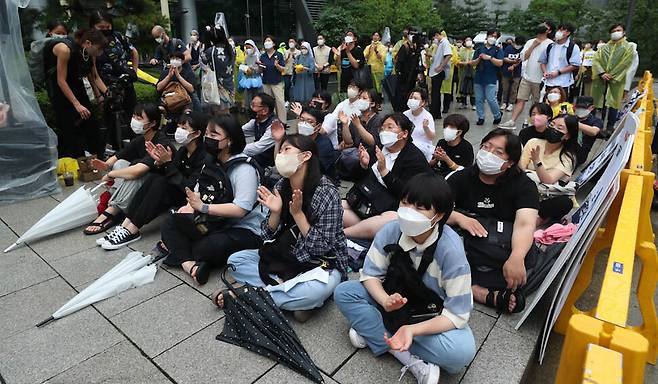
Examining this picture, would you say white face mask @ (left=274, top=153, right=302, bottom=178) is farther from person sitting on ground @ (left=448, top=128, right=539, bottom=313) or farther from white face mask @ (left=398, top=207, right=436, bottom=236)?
person sitting on ground @ (left=448, top=128, right=539, bottom=313)

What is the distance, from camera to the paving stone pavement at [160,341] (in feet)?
7.97

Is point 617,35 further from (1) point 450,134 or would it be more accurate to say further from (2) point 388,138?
(2) point 388,138

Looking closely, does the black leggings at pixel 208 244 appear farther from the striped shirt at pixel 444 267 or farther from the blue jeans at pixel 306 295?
the striped shirt at pixel 444 267

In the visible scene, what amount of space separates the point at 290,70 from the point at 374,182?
22.3ft

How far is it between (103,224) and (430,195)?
11.4 ft

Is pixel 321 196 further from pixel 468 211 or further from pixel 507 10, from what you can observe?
pixel 507 10

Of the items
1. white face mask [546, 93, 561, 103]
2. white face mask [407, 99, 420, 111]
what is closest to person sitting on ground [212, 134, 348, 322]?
white face mask [407, 99, 420, 111]

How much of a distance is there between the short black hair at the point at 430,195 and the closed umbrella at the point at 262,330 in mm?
1085

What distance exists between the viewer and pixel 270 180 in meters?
4.84

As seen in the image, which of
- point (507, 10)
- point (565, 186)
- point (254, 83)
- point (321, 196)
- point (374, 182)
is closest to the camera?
point (321, 196)

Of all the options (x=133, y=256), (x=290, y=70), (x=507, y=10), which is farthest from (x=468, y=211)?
(x=507, y=10)

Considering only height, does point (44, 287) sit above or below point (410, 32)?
below

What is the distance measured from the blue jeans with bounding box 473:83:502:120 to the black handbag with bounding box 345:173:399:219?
569cm

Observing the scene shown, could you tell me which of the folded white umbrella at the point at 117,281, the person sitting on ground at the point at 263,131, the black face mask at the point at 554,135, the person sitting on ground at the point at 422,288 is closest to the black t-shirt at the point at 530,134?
the black face mask at the point at 554,135
